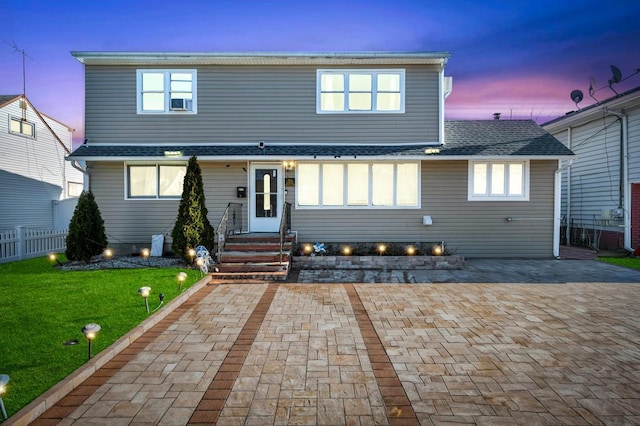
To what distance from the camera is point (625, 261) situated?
11.8 metres

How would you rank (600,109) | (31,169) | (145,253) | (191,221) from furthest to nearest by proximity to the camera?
1. (31,169)
2. (600,109)
3. (145,253)
4. (191,221)

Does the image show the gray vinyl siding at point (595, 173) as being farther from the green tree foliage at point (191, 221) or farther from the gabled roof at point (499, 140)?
the green tree foliage at point (191, 221)

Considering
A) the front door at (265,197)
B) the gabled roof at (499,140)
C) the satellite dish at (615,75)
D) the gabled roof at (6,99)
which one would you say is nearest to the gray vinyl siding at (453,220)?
the gabled roof at (499,140)

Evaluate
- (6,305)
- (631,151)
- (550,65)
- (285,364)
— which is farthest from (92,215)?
(550,65)

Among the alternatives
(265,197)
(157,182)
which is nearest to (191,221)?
(265,197)

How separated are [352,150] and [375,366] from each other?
8.54m

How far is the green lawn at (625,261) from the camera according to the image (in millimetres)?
11039

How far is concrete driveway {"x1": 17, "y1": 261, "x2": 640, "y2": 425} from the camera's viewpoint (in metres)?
3.25

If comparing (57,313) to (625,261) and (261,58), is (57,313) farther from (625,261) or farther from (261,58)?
(625,261)

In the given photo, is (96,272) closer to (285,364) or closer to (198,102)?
(198,102)

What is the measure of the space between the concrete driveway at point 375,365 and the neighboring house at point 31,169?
16054 millimetres

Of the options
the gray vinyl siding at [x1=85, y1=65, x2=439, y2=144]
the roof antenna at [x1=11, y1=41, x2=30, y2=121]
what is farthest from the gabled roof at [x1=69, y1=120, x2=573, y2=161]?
the roof antenna at [x1=11, y1=41, x2=30, y2=121]

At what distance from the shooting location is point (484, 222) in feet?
39.8

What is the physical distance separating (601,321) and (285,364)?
17.5 ft
